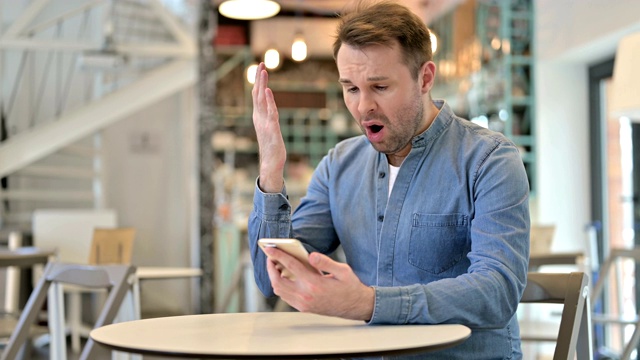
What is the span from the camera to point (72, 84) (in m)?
8.77

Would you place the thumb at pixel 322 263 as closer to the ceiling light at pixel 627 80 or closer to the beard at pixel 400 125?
the beard at pixel 400 125

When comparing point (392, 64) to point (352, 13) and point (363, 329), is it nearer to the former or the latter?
point (352, 13)

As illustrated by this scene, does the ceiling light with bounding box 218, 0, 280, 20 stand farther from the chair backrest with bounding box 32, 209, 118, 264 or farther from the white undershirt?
the white undershirt

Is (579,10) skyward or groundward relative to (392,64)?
skyward

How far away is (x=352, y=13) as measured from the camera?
75.1 inches

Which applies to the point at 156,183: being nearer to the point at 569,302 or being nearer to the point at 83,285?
the point at 83,285

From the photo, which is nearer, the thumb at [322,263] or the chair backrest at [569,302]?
the thumb at [322,263]

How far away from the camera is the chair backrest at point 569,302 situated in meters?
1.83

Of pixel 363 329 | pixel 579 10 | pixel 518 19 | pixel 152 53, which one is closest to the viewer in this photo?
pixel 363 329

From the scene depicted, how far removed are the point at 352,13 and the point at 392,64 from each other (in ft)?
0.58

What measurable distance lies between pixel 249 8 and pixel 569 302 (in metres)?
4.68

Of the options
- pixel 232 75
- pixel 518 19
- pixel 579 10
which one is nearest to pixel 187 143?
pixel 232 75

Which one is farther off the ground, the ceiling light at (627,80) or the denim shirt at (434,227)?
the ceiling light at (627,80)

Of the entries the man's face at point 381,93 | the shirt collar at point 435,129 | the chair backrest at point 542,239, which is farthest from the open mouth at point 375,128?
the chair backrest at point 542,239
